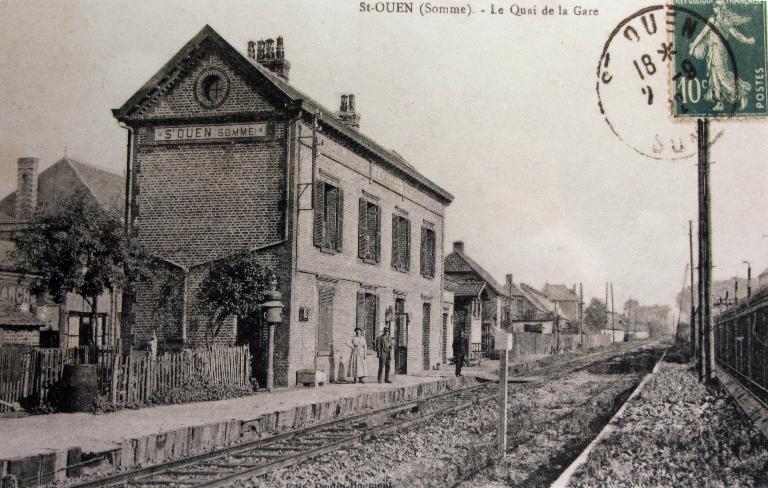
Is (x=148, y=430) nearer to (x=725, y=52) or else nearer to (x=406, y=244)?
(x=725, y=52)

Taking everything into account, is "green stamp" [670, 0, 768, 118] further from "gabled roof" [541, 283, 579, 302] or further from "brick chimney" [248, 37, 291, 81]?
"gabled roof" [541, 283, 579, 302]

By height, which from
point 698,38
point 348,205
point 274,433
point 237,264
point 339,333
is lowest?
point 274,433

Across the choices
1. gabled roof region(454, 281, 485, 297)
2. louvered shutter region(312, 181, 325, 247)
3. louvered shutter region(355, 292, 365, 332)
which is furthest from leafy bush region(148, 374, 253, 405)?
gabled roof region(454, 281, 485, 297)

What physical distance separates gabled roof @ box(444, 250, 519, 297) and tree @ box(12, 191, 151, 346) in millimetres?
35799

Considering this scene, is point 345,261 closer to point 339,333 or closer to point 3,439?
point 339,333

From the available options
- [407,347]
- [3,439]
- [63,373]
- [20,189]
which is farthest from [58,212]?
[407,347]

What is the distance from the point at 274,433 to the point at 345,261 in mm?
9680

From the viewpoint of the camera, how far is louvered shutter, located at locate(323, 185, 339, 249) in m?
20.0

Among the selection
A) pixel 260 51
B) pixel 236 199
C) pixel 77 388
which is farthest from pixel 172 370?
pixel 260 51

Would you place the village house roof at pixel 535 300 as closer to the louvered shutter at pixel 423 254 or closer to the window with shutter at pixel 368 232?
the louvered shutter at pixel 423 254

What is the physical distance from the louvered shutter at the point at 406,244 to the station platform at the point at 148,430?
9.60 metres

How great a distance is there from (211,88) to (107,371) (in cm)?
823

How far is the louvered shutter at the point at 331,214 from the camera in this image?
786 inches

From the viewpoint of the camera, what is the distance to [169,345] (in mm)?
18062
